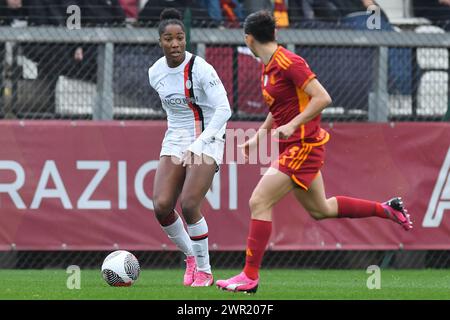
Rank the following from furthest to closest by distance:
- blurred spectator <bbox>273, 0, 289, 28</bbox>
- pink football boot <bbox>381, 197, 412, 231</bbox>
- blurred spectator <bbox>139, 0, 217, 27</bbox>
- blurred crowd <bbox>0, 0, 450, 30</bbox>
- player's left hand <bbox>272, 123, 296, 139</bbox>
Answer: blurred spectator <bbox>273, 0, 289, 28</bbox> → blurred spectator <bbox>139, 0, 217, 27</bbox> → blurred crowd <bbox>0, 0, 450, 30</bbox> → pink football boot <bbox>381, 197, 412, 231</bbox> → player's left hand <bbox>272, 123, 296, 139</bbox>

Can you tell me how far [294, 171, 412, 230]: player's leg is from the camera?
8.57 m

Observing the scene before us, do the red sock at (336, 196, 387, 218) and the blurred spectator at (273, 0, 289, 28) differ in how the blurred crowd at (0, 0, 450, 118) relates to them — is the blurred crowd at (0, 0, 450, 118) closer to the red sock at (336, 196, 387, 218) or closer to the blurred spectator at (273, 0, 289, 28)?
the blurred spectator at (273, 0, 289, 28)

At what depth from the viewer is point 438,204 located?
12383mm

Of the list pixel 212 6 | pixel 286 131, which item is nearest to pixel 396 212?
pixel 286 131

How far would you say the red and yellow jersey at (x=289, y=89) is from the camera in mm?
8047

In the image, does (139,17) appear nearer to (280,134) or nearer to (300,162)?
(300,162)

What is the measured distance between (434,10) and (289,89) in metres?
5.48

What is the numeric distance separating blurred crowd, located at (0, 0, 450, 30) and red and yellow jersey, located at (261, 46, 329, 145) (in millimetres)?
4308

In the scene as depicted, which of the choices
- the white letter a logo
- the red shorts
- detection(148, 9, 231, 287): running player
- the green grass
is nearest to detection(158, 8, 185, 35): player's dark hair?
detection(148, 9, 231, 287): running player

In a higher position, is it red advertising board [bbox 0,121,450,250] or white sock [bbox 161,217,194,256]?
white sock [bbox 161,217,194,256]

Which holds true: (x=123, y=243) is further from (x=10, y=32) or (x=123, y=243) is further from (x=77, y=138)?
(x=10, y=32)

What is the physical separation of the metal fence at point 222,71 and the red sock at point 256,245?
4513mm

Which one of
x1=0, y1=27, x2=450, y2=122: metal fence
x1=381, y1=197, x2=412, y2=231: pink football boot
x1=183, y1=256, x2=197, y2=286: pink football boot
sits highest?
x1=0, y1=27, x2=450, y2=122: metal fence

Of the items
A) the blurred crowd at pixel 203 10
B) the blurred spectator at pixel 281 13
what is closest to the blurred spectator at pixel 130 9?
the blurred crowd at pixel 203 10
